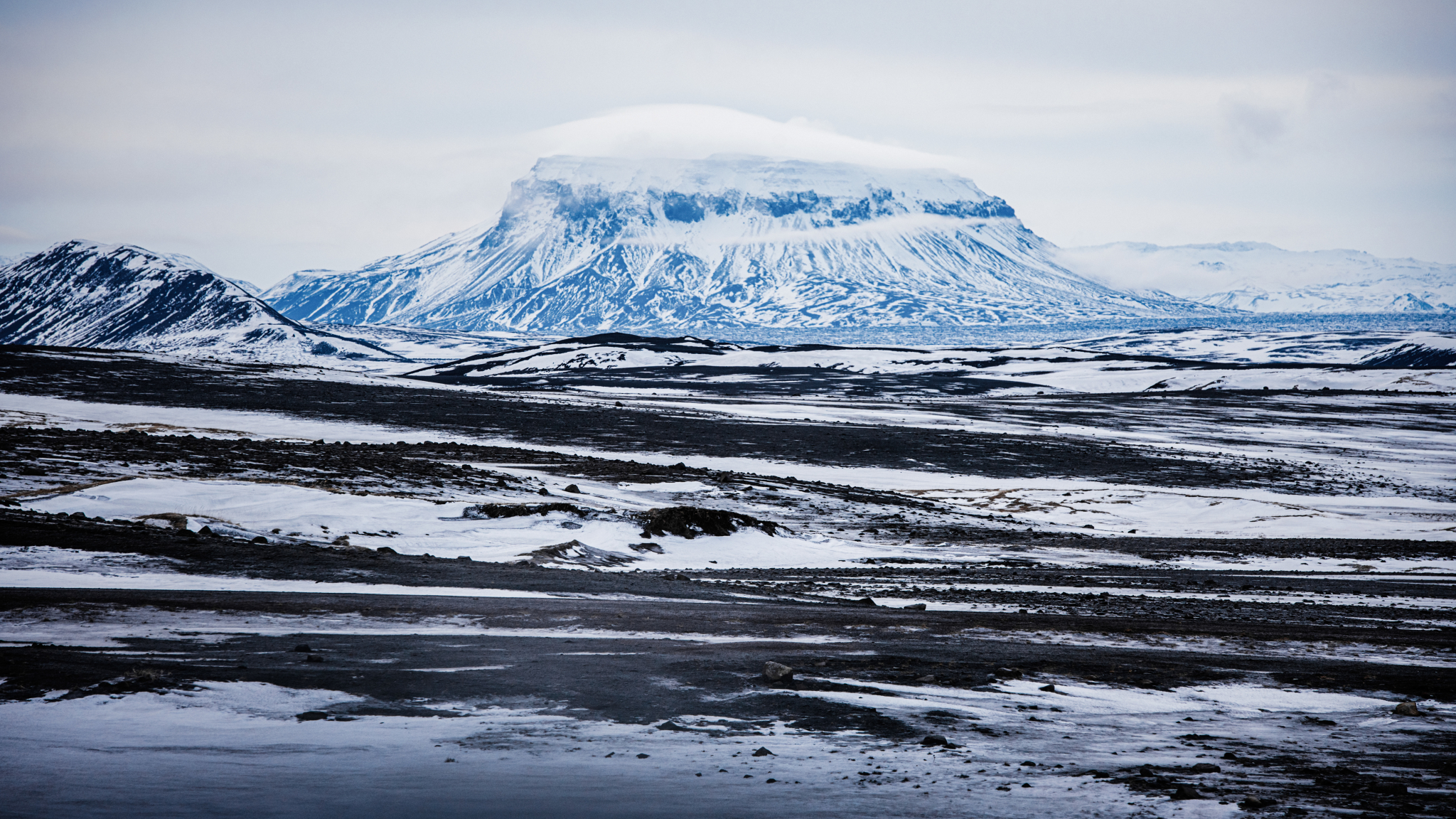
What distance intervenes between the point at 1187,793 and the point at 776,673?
429cm

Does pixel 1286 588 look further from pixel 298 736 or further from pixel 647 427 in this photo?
pixel 647 427

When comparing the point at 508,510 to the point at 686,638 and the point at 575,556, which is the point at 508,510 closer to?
the point at 575,556

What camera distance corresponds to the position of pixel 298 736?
8.38m

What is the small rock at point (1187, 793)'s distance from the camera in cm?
752

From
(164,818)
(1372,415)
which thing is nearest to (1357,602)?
(164,818)

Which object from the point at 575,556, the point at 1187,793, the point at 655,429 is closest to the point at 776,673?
the point at 1187,793

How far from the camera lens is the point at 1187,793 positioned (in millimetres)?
7574

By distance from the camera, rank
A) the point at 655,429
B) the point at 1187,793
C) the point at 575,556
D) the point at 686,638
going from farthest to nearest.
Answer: the point at 655,429 < the point at 575,556 < the point at 686,638 < the point at 1187,793

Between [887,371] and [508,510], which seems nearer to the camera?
[508,510]

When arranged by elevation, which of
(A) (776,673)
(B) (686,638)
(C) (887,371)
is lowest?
(B) (686,638)

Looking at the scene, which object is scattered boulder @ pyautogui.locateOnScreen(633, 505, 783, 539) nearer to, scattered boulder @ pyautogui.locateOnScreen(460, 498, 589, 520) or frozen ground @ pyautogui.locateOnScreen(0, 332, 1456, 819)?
frozen ground @ pyautogui.locateOnScreen(0, 332, 1456, 819)

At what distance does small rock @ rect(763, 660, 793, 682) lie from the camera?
1082 centimetres

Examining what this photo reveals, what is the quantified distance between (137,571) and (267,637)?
5924 mm

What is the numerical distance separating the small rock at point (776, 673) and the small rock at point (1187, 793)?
4.13 meters
